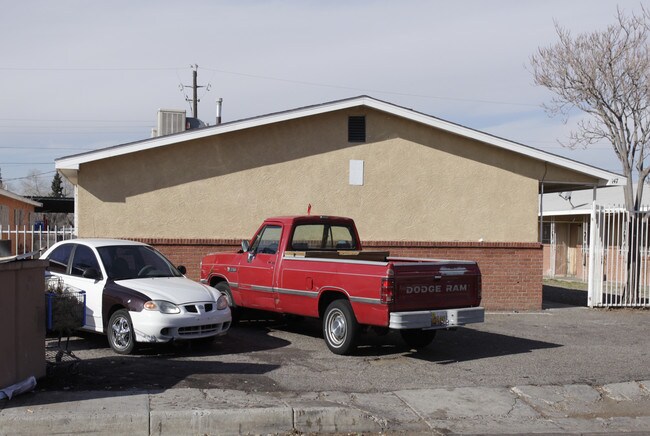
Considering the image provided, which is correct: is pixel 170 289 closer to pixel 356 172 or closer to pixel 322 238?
pixel 322 238

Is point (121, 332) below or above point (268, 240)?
below

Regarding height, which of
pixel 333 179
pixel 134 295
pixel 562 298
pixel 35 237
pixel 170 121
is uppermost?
pixel 170 121

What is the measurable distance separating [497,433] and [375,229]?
9810mm

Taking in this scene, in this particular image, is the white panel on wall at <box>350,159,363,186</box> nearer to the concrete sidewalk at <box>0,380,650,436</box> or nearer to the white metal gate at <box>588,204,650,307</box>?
the white metal gate at <box>588,204,650,307</box>

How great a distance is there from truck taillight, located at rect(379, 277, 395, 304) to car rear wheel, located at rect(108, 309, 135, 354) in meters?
3.43

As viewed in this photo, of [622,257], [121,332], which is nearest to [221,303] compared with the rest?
[121,332]

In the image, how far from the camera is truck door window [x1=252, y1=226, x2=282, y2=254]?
39.7ft

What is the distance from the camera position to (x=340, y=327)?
10648mm

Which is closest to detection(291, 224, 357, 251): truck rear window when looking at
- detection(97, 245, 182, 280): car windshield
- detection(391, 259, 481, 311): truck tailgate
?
detection(97, 245, 182, 280): car windshield

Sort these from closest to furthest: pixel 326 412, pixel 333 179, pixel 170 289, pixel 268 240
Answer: pixel 326 412
pixel 170 289
pixel 268 240
pixel 333 179

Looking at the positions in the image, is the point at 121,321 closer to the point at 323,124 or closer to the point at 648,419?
the point at 648,419

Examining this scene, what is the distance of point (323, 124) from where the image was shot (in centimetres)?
1684

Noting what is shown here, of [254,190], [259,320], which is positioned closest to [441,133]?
[254,190]

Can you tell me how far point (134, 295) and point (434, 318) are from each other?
4139mm
